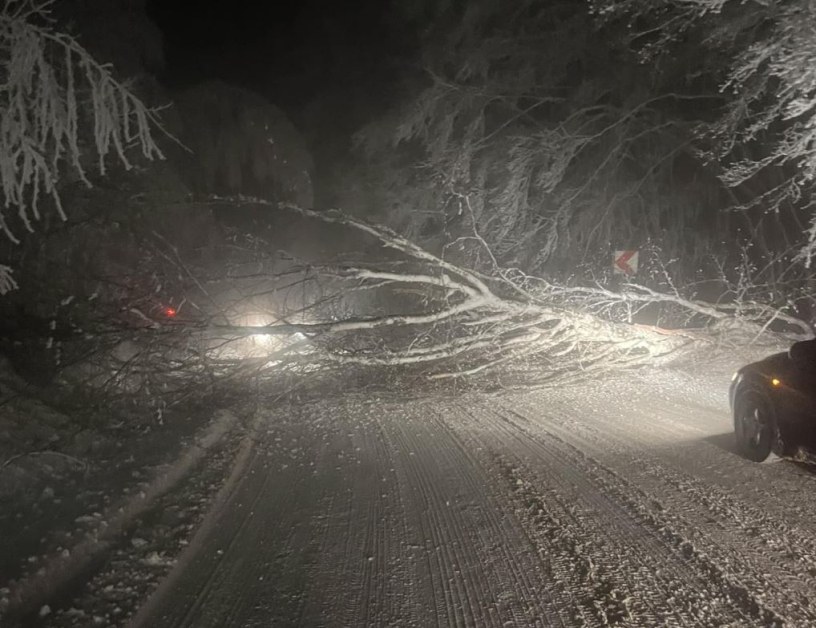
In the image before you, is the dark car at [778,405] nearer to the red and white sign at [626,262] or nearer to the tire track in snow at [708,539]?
the tire track in snow at [708,539]

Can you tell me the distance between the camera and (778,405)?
237 inches

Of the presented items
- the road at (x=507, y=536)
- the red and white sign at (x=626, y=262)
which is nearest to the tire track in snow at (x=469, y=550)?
the road at (x=507, y=536)

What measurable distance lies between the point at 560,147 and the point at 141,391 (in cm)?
1078

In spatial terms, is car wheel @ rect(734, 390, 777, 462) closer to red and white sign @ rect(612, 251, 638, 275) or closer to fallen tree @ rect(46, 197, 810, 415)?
fallen tree @ rect(46, 197, 810, 415)

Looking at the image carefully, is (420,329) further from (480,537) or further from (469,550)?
(469,550)

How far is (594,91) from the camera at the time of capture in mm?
14914

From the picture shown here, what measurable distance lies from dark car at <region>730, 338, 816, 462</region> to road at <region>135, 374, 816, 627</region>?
0.90 ft

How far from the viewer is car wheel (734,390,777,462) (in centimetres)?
614

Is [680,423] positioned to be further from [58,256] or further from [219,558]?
[58,256]

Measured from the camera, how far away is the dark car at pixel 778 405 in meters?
5.65

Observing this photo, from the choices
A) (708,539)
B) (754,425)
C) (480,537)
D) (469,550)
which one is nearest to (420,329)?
(754,425)

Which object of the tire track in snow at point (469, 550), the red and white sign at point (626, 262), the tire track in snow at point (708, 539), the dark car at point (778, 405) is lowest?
the tire track in snow at point (708, 539)

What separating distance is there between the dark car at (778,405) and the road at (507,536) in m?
0.27

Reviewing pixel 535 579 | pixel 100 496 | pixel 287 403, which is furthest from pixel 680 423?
pixel 100 496
